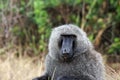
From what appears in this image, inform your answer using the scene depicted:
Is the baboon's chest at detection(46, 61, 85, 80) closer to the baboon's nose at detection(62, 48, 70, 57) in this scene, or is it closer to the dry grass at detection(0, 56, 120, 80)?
the baboon's nose at detection(62, 48, 70, 57)

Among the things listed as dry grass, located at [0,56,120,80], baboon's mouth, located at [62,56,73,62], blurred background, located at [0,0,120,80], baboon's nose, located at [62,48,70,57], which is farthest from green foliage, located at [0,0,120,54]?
baboon's nose, located at [62,48,70,57]

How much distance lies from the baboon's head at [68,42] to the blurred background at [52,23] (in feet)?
14.5

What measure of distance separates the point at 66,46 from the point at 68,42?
9cm

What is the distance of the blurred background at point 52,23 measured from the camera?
11539 millimetres

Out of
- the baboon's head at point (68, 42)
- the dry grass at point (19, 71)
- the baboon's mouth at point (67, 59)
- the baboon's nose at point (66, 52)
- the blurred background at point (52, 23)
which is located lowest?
the dry grass at point (19, 71)

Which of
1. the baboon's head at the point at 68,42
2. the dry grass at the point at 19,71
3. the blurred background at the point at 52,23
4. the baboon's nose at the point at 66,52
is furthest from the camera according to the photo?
the blurred background at the point at 52,23

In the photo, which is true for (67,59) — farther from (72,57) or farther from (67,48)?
(67,48)

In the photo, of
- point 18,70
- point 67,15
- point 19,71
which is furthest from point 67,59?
point 67,15

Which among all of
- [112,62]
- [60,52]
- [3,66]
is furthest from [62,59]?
[112,62]

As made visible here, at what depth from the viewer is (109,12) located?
38.8 feet

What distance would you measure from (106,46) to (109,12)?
76cm

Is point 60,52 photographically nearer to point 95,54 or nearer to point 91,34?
point 95,54

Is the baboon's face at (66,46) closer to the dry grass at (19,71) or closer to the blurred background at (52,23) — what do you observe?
the dry grass at (19,71)

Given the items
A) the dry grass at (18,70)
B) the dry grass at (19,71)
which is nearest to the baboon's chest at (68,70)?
the dry grass at (19,71)
